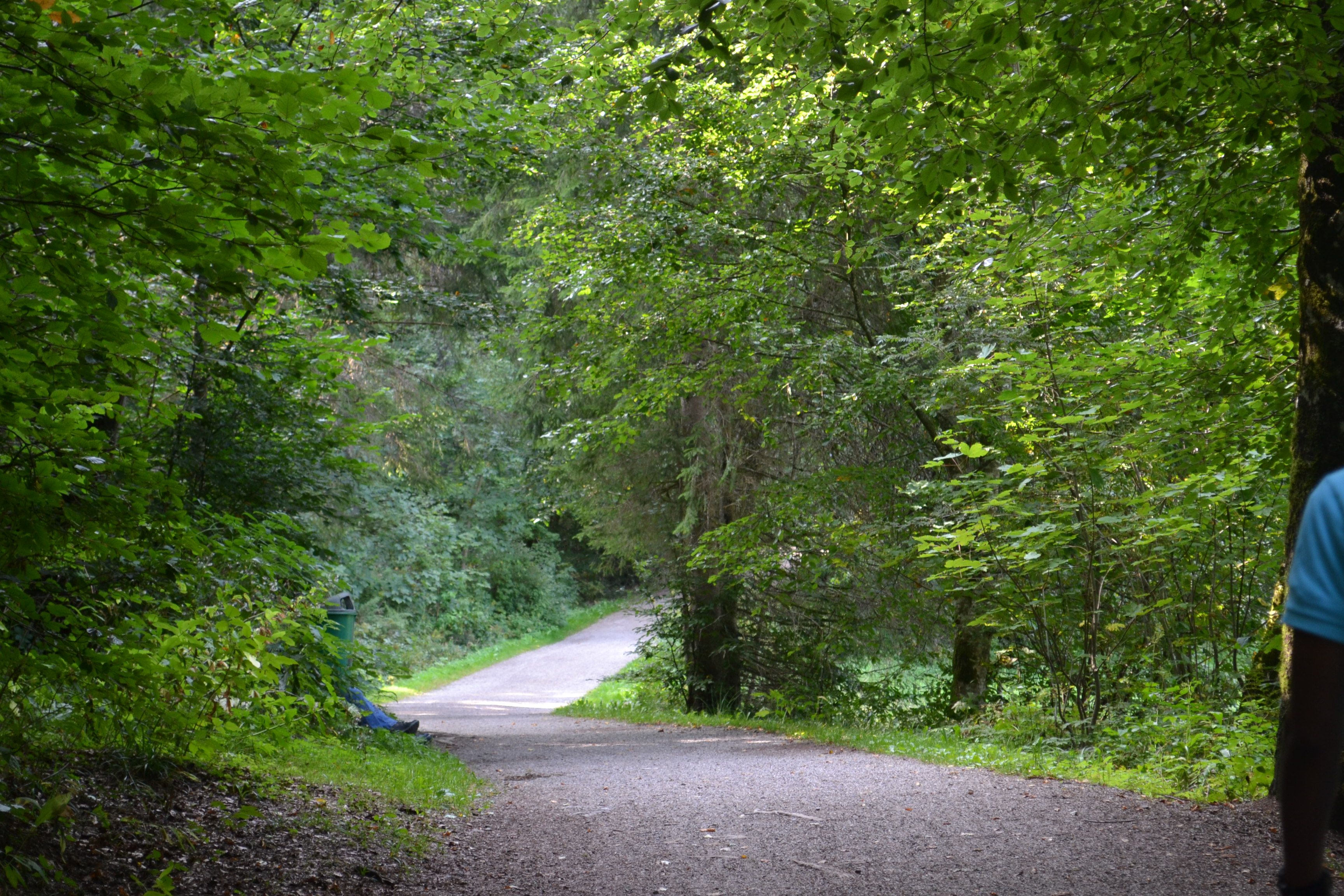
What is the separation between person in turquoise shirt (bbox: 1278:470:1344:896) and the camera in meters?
1.52

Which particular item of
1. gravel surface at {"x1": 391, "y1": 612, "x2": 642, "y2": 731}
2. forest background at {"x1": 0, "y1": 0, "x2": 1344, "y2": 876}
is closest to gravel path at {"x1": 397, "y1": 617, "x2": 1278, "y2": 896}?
forest background at {"x1": 0, "y1": 0, "x2": 1344, "y2": 876}

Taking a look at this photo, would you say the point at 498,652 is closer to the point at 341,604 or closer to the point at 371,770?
the point at 341,604

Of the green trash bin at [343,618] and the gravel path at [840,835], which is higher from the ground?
the green trash bin at [343,618]

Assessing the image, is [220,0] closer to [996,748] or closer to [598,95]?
[598,95]

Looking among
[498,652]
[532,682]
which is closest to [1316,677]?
[532,682]

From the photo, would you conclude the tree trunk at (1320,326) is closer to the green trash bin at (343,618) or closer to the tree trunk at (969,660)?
the tree trunk at (969,660)

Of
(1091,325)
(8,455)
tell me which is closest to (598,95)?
(1091,325)

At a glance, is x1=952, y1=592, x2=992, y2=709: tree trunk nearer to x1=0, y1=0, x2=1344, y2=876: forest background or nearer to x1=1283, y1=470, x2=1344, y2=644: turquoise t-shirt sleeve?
x1=0, y1=0, x2=1344, y2=876: forest background

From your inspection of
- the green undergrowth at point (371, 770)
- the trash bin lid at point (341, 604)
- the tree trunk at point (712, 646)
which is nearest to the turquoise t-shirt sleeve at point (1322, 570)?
the green undergrowth at point (371, 770)

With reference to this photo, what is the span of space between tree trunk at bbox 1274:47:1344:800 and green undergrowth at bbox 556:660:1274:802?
113cm

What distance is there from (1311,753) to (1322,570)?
0.29 meters

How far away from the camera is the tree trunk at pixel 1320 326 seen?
529cm

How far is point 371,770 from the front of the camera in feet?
25.5

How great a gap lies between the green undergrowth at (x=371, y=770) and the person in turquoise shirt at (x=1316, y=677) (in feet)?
17.5
